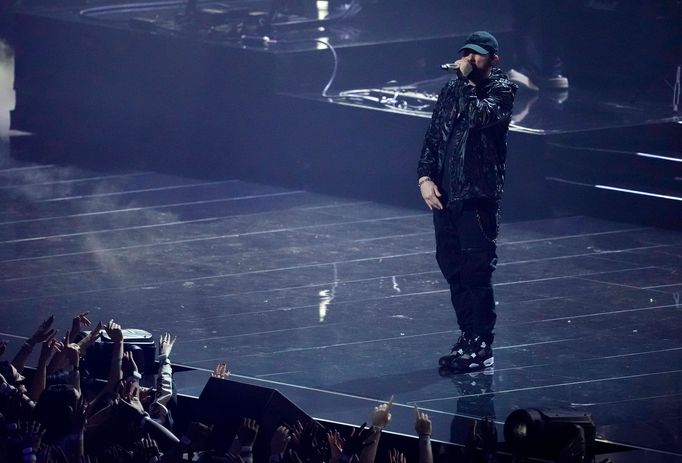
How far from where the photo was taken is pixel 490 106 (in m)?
6.68

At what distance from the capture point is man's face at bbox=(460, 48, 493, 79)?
673cm

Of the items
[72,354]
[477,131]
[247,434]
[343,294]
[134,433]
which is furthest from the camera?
[343,294]

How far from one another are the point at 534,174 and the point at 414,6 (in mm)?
4644

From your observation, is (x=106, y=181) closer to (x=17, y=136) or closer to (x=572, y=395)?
(x=17, y=136)

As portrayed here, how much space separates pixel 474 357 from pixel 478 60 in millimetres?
1360

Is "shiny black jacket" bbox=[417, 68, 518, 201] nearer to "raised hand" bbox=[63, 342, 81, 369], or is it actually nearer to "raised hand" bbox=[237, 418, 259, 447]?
"raised hand" bbox=[63, 342, 81, 369]

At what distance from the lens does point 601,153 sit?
1100 centimetres

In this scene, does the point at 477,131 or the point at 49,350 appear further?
the point at 477,131

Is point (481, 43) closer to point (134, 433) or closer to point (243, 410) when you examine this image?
point (243, 410)

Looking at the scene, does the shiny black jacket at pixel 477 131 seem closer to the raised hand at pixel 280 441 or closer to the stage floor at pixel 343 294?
the stage floor at pixel 343 294

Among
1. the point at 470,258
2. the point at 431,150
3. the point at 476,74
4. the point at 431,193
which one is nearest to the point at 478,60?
the point at 476,74

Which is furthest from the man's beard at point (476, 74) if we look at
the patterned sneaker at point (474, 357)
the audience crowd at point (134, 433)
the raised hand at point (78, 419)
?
the raised hand at point (78, 419)

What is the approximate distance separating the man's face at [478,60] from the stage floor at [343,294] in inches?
55.0

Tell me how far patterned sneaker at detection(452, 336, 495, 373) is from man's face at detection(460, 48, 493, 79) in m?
1.22
